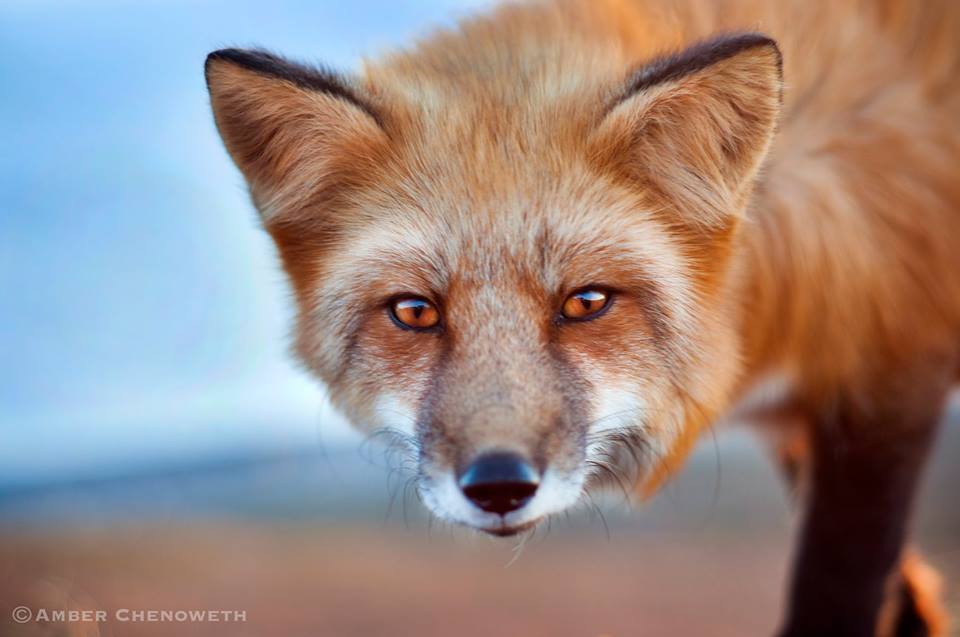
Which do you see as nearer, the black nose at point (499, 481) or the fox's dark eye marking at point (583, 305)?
the black nose at point (499, 481)

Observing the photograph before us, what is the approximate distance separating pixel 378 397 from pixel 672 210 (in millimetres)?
1181

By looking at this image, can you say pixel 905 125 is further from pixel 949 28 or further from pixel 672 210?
pixel 672 210

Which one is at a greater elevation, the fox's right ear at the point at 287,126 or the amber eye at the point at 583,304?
the fox's right ear at the point at 287,126

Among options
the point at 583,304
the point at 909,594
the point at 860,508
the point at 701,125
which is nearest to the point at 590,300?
the point at 583,304

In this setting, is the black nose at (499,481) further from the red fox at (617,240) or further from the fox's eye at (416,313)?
the fox's eye at (416,313)

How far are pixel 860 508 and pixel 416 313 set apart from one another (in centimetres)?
232

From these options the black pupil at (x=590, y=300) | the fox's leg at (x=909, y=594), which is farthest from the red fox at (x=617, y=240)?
the fox's leg at (x=909, y=594)

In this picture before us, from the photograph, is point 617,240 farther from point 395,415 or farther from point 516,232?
point 395,415

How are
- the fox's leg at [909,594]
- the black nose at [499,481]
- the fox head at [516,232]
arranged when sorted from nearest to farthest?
the black nose at [499,481] < the fox head at [516,232] < the fox's leg at [909,594]

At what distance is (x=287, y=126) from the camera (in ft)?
11.6

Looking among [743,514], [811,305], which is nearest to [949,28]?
[811,305]

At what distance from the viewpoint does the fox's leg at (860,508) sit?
4.52 metres

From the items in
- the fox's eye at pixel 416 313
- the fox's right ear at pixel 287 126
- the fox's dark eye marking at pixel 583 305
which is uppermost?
the fox's right ear at pixel 287 126

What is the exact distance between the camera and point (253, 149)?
3627 mm
